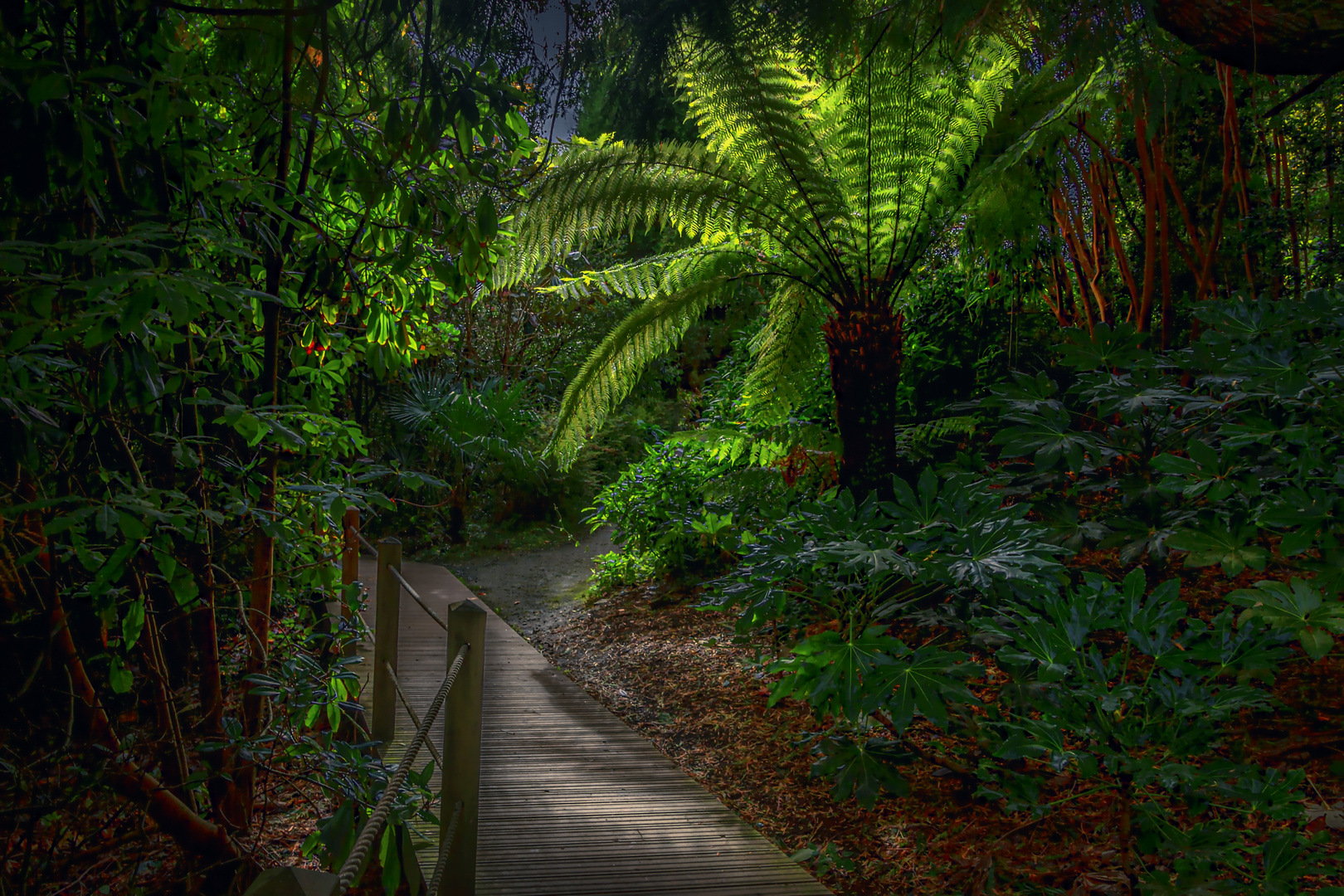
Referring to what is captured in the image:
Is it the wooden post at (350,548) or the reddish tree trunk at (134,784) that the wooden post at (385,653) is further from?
the reddish tree trunk at (134,784)

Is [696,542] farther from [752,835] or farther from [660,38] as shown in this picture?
[660,38]

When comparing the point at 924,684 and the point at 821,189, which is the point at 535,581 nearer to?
the point at 821,189

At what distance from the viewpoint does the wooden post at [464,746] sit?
1.95 m

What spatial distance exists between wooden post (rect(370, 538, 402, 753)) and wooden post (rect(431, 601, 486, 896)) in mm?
1461

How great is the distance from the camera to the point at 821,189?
13.0 ft

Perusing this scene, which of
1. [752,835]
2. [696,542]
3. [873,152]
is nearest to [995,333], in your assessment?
[873,152]

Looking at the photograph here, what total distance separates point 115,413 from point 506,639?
3.35m

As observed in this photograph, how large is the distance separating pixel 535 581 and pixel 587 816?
186 inches

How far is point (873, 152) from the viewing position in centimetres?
402

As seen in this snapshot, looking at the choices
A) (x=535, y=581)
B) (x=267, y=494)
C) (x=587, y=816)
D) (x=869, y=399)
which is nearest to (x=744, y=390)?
(x=869, y=399)

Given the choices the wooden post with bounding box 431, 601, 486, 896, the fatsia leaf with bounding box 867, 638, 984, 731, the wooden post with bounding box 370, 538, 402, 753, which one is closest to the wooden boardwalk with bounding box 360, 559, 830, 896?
the wooden post with bounding box 370, 538, 402, 753

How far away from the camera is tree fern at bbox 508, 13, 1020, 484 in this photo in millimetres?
3891

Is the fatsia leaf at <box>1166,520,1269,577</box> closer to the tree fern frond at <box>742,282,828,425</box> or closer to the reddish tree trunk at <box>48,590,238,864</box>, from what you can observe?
the tree fern frond at <box>742,282,828,425</box>

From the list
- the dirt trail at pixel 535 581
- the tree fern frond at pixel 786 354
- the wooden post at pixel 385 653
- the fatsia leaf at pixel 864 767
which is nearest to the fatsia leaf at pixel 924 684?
the fatsia leaf at pixel 864 767
